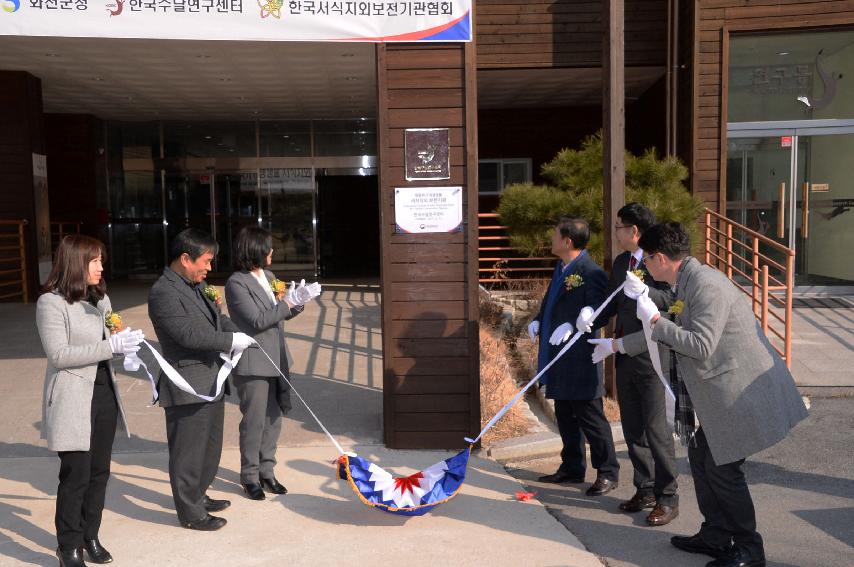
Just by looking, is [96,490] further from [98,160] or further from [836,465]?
[98,160]

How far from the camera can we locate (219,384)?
429cm

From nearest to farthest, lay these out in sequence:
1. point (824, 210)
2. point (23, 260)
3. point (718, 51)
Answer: point (718, 51) < point (824, 210) < point (23, 260)

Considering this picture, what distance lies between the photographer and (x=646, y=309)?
3.86 metres

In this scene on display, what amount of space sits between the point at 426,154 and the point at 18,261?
11485 millimetres

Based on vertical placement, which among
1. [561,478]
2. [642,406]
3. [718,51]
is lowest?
[561,478]

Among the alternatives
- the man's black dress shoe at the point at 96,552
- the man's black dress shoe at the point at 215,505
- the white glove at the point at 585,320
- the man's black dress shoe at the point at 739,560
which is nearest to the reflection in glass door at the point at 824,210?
the white glove at the point at 585,320

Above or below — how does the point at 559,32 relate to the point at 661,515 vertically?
above

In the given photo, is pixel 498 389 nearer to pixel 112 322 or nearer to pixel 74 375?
pixel 112 322

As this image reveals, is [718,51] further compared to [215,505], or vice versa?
[718,51]

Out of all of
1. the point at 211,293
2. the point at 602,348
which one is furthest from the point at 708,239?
the point at 211,293

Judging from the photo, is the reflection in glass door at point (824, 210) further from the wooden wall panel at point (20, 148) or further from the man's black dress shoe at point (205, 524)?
the wooden wall panel at point (20, 148)

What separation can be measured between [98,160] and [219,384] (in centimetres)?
1537

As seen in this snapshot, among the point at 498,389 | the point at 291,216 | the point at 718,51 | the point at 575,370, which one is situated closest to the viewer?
the point at 575,370

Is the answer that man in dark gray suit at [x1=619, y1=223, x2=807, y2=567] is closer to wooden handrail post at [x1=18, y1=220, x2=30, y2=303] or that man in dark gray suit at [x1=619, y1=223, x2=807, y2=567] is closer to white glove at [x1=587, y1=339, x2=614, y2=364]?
white glove at [x1=587, y1=339, x2=614, y2=364]
